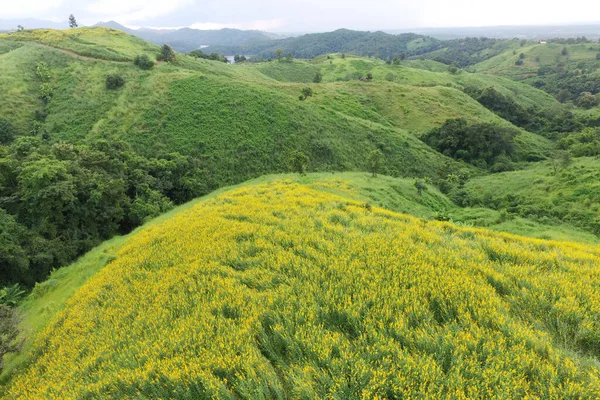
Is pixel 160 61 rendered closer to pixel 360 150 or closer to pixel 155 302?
pixel 360 150

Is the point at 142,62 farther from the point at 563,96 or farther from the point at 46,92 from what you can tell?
the point at 563,96

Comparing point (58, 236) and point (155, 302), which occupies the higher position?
point (155, 302)

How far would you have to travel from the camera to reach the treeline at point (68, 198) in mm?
22766

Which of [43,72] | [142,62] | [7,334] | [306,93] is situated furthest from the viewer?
[306,93]

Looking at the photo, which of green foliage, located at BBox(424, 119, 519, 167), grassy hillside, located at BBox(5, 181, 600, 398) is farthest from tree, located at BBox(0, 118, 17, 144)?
green foliage, located at BBox(424, 119, 519, 167)

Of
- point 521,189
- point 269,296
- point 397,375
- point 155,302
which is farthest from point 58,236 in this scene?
point 521,189

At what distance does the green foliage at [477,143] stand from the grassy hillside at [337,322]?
42794 mm

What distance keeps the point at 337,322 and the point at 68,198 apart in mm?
26849

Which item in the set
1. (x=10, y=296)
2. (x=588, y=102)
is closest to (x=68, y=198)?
(x=10, y=296)

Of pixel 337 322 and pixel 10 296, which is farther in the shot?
pixel 10 296

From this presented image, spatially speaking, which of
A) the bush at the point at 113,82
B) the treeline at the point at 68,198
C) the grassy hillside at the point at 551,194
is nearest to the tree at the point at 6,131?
the treeline at the point at 68,198

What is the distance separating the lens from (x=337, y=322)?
707 centimetres

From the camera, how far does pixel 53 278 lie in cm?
1966

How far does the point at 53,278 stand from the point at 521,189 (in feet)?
141
